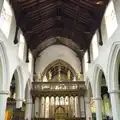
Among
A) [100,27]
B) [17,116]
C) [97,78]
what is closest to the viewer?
[17,116]

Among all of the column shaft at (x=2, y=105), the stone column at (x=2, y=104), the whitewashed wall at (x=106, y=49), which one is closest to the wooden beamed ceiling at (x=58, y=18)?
the whitewashed wall at (x=106, y=49)

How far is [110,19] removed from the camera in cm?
988

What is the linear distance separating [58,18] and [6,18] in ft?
15.4

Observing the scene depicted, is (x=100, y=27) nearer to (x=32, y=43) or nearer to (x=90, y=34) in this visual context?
(x=90, y=34)

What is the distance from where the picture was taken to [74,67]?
17844mm

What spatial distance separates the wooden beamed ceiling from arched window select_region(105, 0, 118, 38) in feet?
1.14

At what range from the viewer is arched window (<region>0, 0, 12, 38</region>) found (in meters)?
9.24

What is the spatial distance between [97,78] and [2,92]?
21.9 feet

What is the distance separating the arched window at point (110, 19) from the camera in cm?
935

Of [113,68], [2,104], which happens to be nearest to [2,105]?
[2,104]

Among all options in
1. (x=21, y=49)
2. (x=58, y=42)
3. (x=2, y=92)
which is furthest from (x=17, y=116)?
(x=58, y=42)

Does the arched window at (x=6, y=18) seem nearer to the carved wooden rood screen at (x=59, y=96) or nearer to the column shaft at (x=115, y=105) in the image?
the column shaft at (x=115, y=105)

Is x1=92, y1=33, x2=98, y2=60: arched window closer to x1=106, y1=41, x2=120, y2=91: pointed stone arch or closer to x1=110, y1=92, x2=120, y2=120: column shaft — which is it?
x1=106, y1=41, x2=120, y2=91: pointed stone arch

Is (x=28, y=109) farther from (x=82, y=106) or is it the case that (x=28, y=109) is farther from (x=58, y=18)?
(x=58, y=18)
